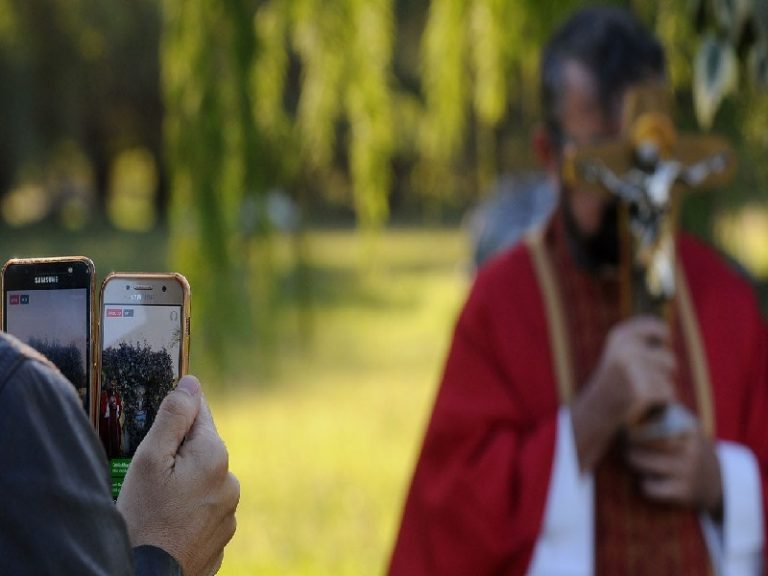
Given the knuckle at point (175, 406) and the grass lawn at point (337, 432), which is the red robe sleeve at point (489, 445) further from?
the knuckle at point (175, 406)

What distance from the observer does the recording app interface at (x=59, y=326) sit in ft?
3.42

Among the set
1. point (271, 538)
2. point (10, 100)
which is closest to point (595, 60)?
point (271, 538)

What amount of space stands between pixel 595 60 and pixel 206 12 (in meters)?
1.07

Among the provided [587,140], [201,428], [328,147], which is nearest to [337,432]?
[328,147]

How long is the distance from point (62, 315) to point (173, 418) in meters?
0.12

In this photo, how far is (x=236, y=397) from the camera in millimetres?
9805

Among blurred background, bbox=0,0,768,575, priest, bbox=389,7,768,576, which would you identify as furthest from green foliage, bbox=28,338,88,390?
priest, bbox=389,7,768,576

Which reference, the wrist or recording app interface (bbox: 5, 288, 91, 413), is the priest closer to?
the wrist

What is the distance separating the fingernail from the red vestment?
1223 mm

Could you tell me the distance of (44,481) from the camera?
0.85 metres

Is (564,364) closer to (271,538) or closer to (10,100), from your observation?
(271,538)

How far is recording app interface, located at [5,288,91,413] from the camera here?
1.04 metres

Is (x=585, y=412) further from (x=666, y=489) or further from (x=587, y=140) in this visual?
(x=587, y=140)

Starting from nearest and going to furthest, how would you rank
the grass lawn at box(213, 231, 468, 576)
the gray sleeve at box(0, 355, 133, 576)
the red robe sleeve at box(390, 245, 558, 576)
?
the gray sleeve at box(0, 355, 133, 576), the red robe sleeve at box(390, 245, 558, 576), the grass lawn at box(213, 231, 468, 576)
